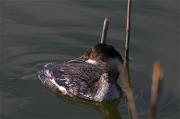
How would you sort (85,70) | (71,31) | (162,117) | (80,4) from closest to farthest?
(162,117), (85,70), (71,31), (80,4)

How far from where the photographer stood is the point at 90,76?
642cm

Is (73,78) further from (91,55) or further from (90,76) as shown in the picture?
(91,55)

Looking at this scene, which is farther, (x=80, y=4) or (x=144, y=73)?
(x=80, y=4)

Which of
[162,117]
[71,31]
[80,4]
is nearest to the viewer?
[162,117]

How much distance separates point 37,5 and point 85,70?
85.2 inches

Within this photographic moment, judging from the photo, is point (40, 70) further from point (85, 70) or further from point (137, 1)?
point (137, 1)

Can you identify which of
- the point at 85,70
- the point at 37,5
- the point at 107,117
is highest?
the point at 37,5

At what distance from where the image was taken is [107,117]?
615cm

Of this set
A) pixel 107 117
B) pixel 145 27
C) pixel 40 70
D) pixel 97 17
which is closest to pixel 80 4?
pixel 97 17

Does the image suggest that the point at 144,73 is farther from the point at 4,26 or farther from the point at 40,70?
the point at 4,26

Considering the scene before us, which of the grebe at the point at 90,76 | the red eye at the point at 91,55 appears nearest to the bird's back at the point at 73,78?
the grebe at the point at 90,76

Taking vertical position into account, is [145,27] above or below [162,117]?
above

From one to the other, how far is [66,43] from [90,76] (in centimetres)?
110

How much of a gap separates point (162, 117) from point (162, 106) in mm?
277
